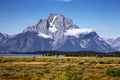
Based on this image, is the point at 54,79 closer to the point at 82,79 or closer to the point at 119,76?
the point at 82,79

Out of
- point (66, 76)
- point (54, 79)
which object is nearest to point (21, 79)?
point (54, 79)

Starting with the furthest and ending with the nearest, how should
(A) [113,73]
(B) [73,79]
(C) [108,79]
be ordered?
(A) [113,73] < (C) [108,79] < (B) [73,79]

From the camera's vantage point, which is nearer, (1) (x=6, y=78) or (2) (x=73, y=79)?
(2) (x=73, y=79)

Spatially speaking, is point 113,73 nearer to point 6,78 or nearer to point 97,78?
point 97,78

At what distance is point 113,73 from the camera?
6284 centimetres

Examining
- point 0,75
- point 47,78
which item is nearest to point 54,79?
point 47,78

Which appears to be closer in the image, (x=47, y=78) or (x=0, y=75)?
(x=47, y=78)

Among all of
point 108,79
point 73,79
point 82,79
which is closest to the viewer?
point 73,79

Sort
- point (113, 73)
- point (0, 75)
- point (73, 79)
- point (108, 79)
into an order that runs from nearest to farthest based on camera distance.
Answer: point (73, 79) → point (108, 79) → point (0, 75) → point (113, 73)

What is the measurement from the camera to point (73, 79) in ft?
152

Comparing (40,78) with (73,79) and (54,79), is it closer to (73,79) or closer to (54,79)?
(54,79)

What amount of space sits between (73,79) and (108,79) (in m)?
9.78

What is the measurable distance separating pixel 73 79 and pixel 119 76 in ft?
57.2

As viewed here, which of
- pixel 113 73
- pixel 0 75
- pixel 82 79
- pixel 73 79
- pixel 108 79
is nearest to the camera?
pixel 73 79
